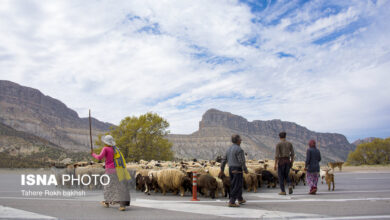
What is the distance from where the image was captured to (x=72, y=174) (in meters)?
16.2

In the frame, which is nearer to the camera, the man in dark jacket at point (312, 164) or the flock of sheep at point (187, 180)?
the man in dark jacket at point (312, 164)

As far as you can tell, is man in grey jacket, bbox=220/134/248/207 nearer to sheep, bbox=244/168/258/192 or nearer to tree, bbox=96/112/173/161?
sheep, bbox=244/168/258/192

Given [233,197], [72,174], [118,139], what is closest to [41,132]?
[118,139]

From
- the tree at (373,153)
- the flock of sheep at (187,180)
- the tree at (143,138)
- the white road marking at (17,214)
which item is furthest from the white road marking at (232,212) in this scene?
the tree at (373,153)

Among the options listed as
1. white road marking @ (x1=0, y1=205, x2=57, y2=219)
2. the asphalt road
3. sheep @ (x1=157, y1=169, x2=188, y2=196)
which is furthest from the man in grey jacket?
white road marking @ (x1=0, y1=205, x2=57, y2=219)

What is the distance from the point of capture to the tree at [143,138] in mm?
41625

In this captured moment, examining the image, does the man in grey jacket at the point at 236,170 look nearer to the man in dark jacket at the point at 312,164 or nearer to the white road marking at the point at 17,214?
the man in dark jacket at the point at 312,164

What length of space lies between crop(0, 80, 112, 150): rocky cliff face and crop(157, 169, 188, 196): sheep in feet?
364

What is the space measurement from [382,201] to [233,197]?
15.1 feet

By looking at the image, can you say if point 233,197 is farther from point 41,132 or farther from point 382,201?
point 41,132

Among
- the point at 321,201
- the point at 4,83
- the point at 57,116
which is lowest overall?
the point at 321,201

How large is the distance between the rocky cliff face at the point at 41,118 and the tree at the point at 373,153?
311 feet

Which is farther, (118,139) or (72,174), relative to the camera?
(118,139)

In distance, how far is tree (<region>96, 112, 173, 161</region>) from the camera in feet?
137
